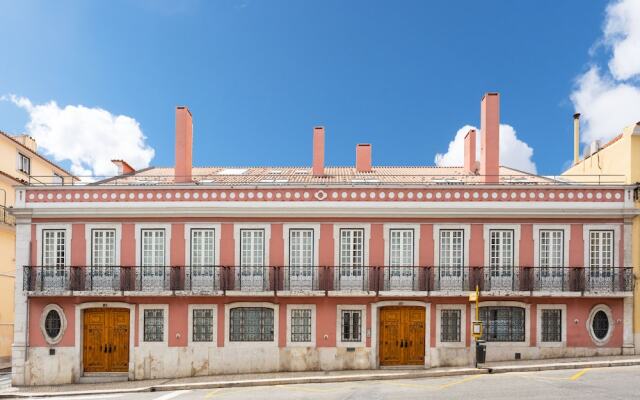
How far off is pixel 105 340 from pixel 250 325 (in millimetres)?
5645

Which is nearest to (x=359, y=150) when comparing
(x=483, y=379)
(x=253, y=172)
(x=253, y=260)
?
(x=253, y=172)

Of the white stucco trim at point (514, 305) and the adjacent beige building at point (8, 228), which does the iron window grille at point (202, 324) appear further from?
the adjacent beige building at point (8, 228)

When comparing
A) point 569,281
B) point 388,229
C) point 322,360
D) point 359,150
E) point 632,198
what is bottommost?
point 322,360

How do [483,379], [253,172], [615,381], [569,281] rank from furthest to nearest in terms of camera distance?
1. [253,172]
2. [569,281]
3. [483,379]
4. [615,381]

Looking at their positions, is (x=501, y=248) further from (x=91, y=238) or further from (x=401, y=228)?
→ (x=91, y=238)

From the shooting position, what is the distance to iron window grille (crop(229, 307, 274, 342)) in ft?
65.3

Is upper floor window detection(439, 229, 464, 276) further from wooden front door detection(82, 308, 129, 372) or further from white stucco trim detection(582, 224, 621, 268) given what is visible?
wooden front door detection(82, 308, 129, 372)

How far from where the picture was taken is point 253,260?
20141 millimetres

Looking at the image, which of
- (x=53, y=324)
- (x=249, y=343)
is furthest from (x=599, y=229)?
(x=53, y=324)

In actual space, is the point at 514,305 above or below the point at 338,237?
below

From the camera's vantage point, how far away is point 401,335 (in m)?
19.8

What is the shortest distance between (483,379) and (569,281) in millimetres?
5414

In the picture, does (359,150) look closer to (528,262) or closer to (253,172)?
(253,172)

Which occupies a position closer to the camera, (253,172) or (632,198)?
(632,198)
